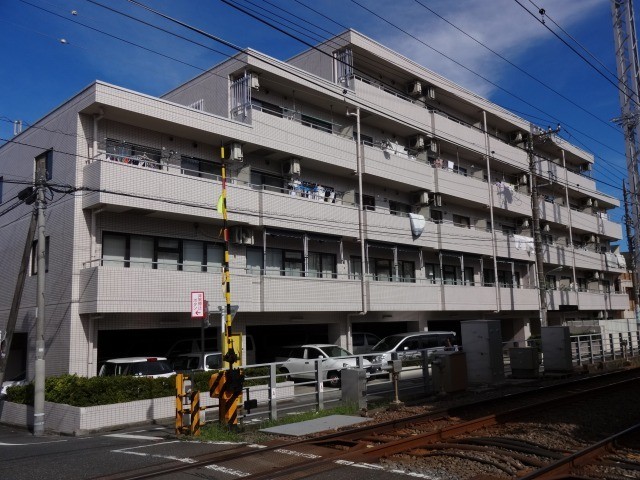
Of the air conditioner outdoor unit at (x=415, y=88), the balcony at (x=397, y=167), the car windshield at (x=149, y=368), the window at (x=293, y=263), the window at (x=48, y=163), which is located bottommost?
the car windshield at (x=149, y=368)

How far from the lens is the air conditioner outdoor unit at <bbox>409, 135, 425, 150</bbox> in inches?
1262

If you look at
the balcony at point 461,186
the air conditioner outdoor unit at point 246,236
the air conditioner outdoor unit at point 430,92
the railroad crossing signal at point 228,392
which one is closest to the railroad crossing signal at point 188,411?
the railroad crossing signal at point 228,392

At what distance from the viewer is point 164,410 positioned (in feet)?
53.4

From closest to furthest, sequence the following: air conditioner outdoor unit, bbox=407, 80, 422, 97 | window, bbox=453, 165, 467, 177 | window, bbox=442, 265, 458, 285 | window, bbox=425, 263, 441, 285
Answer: air conditioner outdoor unit, bbox=407, 80, 422, 97, window, bbox=425, 263, 441, 285, window, bbox=442, 265, 458, 285, window, bbox=453, 165, 467, 177

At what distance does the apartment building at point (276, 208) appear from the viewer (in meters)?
19.3

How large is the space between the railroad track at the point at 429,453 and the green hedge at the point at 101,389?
6430mm

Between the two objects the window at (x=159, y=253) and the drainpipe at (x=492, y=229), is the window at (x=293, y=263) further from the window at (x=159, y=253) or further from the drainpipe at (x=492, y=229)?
the drainpipe at (x=492, y=229)

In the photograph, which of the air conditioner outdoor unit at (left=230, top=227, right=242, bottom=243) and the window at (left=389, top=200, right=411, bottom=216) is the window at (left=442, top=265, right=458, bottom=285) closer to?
the window at (left=389, top=200, right=411, bottom=216)

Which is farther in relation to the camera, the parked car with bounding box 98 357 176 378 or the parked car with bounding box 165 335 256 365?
the parked car with bounding box 165 335 256 365

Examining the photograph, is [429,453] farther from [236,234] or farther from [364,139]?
[364,139]

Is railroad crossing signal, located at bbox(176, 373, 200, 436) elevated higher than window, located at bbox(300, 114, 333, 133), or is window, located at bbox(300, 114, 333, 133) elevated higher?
window, located at bbox(300, 114, 333, 133)

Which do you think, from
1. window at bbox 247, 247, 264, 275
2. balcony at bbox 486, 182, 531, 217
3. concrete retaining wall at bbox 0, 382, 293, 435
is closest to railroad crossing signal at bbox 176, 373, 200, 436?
concrete retaining wall at bbox 0, 382, 293, 435

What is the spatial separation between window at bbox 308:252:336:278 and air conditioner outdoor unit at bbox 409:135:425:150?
9012 mm

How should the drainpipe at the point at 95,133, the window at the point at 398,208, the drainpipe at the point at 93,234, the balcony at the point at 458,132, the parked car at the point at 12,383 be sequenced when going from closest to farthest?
the parked car at the point at 12,383 < the drainpipe at the point at 93,234 < the drainpipe at the point at 95,133 < the window at the point at 398,208 < the balcony at the point at 458,132
